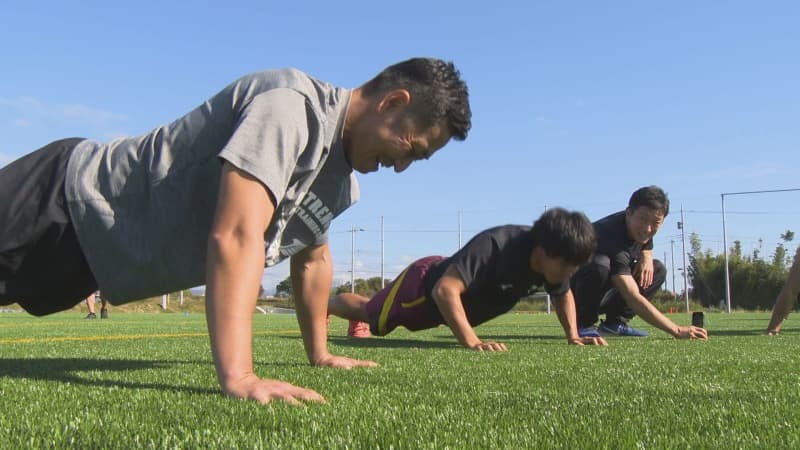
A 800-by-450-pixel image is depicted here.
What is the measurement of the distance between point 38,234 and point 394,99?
136cm

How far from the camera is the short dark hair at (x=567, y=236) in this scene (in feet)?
15.2

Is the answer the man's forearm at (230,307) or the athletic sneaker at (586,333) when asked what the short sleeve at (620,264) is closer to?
the athletic sneaker at (586,333)

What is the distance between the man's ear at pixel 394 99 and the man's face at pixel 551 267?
270 centimetres

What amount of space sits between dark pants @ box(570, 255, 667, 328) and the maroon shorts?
4.92 ft

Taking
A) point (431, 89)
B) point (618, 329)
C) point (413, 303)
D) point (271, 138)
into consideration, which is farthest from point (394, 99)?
point (618, 329)

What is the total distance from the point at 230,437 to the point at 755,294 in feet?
174

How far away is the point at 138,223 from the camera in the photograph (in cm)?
241

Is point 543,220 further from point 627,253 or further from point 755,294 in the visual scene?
point 755,294

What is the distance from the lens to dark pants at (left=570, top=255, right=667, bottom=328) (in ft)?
21.0

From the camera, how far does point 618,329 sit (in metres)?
7.32

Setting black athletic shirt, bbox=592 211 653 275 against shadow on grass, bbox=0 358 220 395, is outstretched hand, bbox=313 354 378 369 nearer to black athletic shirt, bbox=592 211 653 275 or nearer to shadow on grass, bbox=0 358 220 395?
shadow on grass, bbox=0 358 220 395

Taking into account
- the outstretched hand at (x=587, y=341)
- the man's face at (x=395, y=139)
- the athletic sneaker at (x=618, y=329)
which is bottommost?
the athletic sneaker at (x=618, y=329)

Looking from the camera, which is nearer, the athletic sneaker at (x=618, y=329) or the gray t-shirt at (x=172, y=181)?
the gray t-shirt at (x=172, y=181)

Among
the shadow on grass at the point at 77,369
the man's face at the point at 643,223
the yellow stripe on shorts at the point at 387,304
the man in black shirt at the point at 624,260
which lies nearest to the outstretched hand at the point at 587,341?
the man in black shirt at the point at 624,260
